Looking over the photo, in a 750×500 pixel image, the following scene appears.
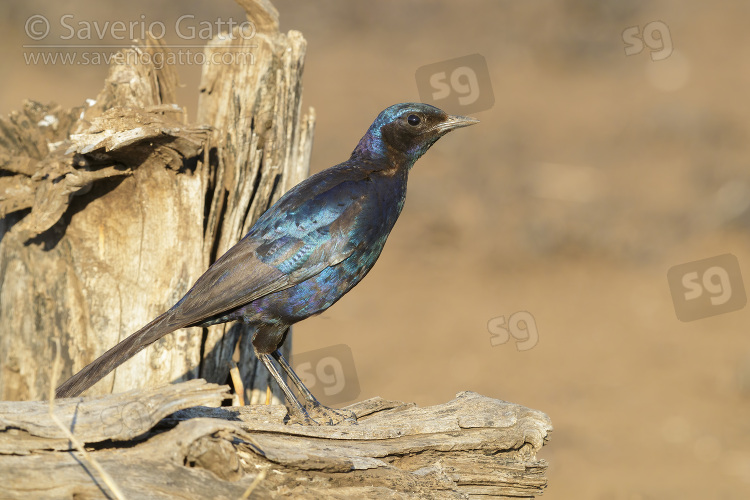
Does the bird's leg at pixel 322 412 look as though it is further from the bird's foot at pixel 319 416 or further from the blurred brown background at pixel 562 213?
the blurred brown background at pixel 562 213

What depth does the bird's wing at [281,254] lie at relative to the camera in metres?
4.75

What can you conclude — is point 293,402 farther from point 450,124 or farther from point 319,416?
point 450,124

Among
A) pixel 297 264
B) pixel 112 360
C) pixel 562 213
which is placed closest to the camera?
pixel 112 360

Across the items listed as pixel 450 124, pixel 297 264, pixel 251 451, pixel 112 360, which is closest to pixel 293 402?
pixel 297 264

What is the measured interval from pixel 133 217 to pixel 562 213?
762 cm

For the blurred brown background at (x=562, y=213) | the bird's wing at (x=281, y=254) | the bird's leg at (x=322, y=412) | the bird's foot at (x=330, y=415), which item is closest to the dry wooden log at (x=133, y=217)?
the bird's leg at (x=322, y=412)

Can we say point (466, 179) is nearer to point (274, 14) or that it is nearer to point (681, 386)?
point (681, 386)

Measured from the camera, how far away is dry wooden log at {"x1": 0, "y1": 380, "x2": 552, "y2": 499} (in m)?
3.65

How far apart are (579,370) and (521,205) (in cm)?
292

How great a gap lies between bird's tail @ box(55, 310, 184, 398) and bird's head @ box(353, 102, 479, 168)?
165 cm

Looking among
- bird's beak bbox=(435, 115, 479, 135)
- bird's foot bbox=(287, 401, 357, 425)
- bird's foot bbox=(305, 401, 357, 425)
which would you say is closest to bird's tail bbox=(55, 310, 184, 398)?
bird's foot bbox=(287, 401, 357, 425)

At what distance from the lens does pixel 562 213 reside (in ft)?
39.6

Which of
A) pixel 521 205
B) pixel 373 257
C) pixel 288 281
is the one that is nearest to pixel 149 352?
pixel 288 281

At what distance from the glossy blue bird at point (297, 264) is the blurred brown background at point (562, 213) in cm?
433
